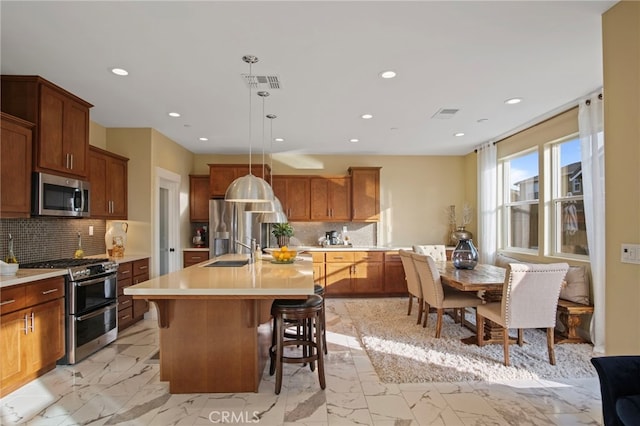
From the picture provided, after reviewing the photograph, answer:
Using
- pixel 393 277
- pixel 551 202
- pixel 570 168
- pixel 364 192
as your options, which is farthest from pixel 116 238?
pixel 570 168

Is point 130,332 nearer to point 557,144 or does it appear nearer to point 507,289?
point 507,289

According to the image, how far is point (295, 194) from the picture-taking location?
6262mm

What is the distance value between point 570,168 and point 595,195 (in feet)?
2.54

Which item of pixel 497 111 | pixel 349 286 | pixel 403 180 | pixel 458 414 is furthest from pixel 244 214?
pixel 458 414

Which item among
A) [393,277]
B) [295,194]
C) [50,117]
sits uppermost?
[50,117]

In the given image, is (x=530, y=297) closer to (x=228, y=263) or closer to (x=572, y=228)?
(x=572, y=228)

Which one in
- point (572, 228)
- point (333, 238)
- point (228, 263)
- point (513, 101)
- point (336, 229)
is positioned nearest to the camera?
point (228, 263)

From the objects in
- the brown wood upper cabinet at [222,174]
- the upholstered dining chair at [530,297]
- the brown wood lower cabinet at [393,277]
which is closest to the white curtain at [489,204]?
the brown wood lower cabinet at [393,277]

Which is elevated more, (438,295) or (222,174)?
(222,174)

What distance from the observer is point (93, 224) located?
4.35 m

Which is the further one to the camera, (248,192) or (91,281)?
(91,281)

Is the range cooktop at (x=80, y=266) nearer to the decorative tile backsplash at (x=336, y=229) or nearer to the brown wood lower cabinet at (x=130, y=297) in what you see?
the brown wood lower cabinet at (x=130, y=297)

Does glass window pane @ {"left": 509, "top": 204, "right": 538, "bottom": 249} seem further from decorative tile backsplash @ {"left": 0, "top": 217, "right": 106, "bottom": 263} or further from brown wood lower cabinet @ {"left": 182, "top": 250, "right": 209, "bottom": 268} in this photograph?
decorative tile backsplash @ {"left": 0, "top": 217, "right": 106, "bottom": 263}

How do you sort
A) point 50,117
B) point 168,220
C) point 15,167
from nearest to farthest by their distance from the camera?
point 15,167, point 50,117, point 168,220
